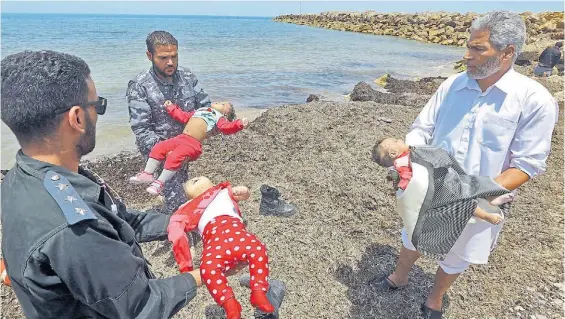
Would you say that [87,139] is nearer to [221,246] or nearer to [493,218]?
[221,246]

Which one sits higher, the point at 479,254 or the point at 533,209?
the point at 479,254

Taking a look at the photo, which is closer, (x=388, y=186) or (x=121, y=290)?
(x=121, y=290)

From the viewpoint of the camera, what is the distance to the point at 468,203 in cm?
240

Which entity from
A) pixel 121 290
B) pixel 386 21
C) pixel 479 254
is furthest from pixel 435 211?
pixel 386 21

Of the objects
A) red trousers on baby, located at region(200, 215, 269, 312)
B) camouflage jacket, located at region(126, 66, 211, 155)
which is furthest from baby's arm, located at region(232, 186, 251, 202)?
camouflage jacket, located at region(126, 66, 211, 155)

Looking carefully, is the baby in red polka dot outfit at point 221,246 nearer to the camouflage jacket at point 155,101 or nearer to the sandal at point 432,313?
the camouflage jacket at point 155,101

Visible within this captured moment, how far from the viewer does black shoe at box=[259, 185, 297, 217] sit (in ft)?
15.1

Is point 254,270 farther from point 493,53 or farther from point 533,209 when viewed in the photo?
point 533,209

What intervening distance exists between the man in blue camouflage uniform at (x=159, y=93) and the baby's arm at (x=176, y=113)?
0.06 m

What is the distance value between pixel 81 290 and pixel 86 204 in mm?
317

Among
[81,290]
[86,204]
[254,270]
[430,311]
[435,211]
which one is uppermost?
[86,204]

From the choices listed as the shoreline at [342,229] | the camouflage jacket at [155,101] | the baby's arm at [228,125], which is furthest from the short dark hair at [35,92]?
the baby's arm at [228,125]

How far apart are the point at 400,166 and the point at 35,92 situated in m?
2.44

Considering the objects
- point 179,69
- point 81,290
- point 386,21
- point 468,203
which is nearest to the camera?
point 81,290
